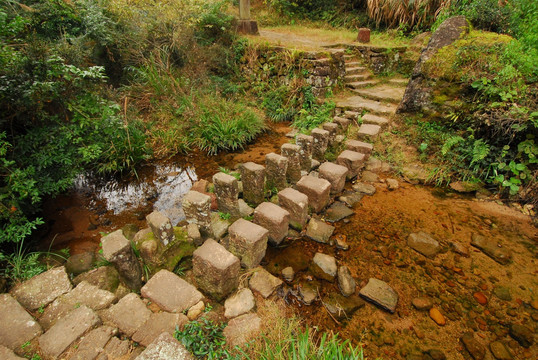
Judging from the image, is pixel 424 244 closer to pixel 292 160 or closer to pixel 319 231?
pixel 319 231

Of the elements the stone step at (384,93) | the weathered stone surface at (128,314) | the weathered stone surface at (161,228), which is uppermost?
the stone step at (384,93)

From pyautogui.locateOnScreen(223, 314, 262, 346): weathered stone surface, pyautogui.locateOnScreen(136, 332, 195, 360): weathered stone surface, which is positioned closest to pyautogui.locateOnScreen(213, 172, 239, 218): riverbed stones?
pyautogui.locateOnScreen(223, 314, 262, 346): weathered stone surface

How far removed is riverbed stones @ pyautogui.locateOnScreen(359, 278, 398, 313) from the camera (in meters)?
2.29

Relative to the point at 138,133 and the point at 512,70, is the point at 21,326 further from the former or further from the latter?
the point at 512,70

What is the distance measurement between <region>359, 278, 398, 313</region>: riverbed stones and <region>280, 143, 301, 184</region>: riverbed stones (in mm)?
1637

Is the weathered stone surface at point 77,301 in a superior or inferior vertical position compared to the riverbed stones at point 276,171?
inferior

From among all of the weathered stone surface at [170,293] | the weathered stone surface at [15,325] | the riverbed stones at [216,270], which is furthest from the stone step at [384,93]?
the weathered stone surface at [15,325]

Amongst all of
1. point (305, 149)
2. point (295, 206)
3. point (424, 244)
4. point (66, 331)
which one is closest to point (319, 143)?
point (305, 149)

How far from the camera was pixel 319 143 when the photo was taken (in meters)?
4.05

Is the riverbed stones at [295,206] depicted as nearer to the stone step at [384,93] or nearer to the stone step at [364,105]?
the stone step at [364,105]

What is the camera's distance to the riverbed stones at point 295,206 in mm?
2960

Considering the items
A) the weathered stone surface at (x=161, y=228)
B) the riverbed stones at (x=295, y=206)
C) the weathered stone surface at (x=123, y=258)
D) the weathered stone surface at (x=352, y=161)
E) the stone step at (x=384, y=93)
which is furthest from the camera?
the stone step at (x=384, y=93)

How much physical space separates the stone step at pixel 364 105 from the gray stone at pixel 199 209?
4132mm

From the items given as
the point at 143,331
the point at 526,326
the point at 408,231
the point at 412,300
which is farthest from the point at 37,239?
the point at 526,326
